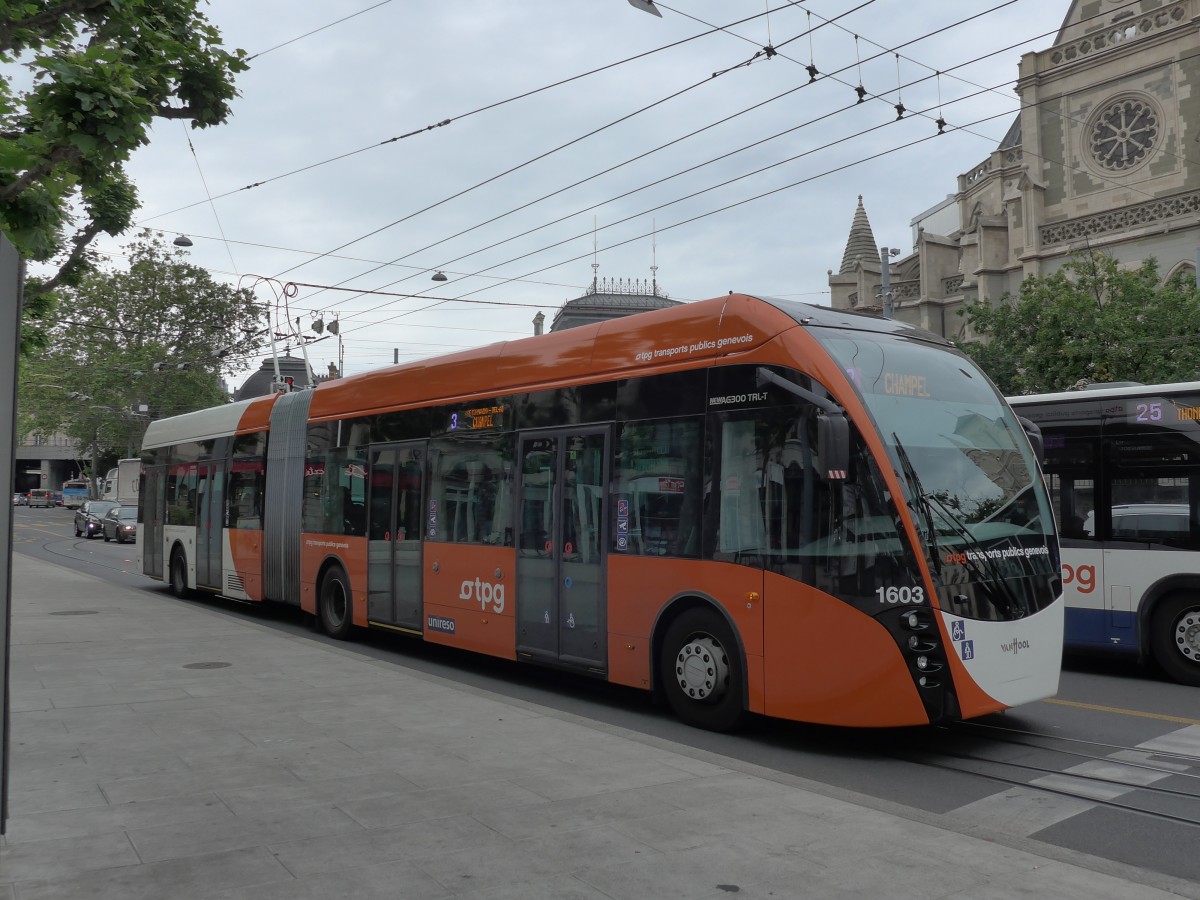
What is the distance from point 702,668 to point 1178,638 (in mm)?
5164

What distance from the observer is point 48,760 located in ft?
21.2

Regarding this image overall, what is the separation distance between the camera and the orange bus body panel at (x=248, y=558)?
15.2 meters

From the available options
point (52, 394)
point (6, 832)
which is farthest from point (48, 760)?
point (52, 394)

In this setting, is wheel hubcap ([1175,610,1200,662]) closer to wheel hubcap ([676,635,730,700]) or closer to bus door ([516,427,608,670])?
wheel hubcap ([676,635,730,700])

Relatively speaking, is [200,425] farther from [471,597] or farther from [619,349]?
[619,349]

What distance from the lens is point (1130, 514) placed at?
10.1 meters

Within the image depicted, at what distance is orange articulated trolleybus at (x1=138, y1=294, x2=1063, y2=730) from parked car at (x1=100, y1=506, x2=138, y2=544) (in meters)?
34.1

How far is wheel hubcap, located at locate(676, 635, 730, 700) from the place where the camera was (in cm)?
755

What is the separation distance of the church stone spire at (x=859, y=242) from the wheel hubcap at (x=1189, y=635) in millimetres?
51501

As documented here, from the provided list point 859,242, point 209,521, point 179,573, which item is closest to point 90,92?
point 209,521

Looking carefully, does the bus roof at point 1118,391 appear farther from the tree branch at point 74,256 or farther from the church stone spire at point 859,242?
the church stone spire at point 859,242

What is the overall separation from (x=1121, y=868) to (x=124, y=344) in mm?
49877

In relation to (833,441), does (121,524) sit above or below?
below

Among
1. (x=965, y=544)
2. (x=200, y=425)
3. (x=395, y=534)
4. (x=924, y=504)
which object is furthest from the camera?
(x=200, y=425)
